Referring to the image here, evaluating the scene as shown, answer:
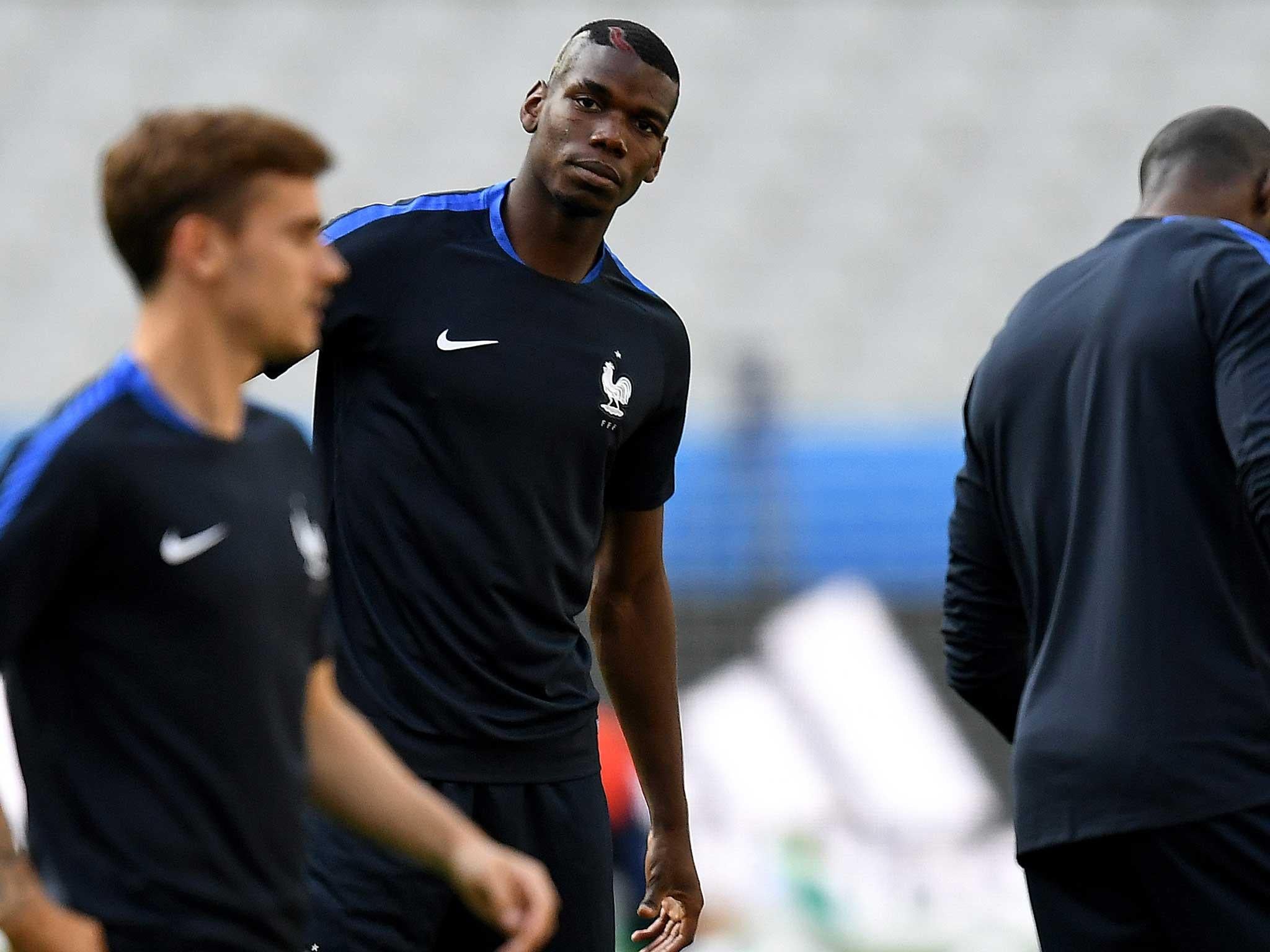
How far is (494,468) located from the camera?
11.2 feet

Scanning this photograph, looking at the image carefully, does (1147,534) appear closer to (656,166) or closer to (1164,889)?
(1164,889)

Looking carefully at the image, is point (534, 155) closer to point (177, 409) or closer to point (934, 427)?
point (177, 409)

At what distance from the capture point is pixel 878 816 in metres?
7.99

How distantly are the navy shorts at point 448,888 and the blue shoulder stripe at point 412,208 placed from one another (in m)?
1.00

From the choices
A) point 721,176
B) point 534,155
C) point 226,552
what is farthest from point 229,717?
point 721,176

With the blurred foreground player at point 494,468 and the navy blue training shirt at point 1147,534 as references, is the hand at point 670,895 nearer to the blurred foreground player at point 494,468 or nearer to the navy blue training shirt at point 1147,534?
the blurred foreground player at point 494,468

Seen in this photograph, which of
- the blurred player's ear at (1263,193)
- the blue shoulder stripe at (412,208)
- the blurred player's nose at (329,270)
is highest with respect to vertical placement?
the blurred player's ear at (1263,193)

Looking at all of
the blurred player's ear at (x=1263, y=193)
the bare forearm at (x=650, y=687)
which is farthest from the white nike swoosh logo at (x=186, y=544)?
the blurred player's ear at (x=1263, y=193)

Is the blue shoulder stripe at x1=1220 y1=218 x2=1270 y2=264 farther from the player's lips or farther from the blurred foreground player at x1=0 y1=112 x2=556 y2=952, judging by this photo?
the blurred foreground player at x1=0 y1=112 x2=556 y2=952

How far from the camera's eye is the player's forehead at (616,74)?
3570mm

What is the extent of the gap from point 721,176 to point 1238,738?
11.9 m

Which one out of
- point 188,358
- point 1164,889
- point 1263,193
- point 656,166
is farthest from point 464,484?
point 1263,193

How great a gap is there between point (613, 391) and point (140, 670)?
1462 mm

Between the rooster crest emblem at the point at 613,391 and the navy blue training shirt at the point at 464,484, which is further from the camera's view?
the rooster crest emblem at the point at 613,391
